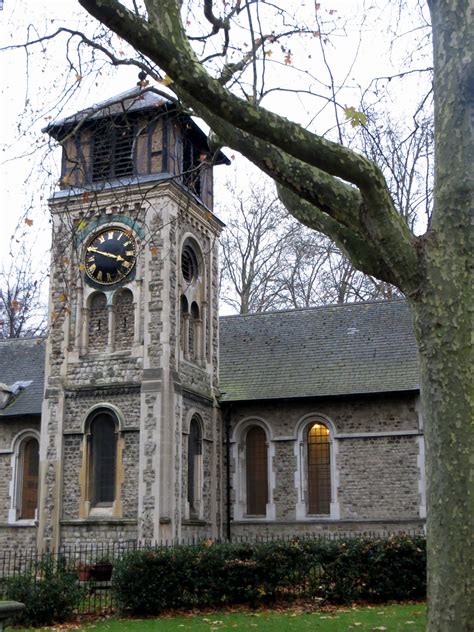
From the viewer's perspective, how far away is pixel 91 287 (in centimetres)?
2208

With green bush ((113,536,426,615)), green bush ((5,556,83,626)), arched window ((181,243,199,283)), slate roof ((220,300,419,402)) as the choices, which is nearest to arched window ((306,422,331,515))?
slate roof ((220,300,419,402))

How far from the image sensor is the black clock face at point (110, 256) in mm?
21781

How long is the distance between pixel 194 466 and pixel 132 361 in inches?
132

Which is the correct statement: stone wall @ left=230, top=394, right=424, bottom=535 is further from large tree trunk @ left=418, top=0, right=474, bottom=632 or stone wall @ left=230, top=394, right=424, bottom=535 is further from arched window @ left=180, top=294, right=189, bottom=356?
large tree trunk @ left=418, top=0, right=474, bottom=632

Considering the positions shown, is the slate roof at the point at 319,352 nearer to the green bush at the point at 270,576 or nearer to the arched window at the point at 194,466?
the arched window at the point at 194,466

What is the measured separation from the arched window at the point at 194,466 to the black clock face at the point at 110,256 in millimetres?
4348

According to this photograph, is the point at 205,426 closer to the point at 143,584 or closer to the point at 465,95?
the point at 143,584

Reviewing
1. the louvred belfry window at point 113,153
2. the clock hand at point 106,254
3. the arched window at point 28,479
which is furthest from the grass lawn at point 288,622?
the louvred belfry window at point 113,153

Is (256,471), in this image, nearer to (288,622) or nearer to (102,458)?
(102,458)

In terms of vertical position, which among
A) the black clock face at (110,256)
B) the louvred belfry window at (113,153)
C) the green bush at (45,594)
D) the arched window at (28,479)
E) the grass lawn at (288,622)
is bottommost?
the grass lawn at (288,622)

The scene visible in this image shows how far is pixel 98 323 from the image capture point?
863 inches

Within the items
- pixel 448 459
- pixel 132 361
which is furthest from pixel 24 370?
pixel 448 459

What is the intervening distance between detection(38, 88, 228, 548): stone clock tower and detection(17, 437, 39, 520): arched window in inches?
105

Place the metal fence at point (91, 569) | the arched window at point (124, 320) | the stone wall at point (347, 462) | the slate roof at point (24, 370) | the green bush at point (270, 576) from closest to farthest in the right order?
the green bush at point (270, 576) → the metal fence at point (91, 569) → the stone wall at point (347, 462) → the arched window at point (124, 320) → the slate roof at point (24, 370)
